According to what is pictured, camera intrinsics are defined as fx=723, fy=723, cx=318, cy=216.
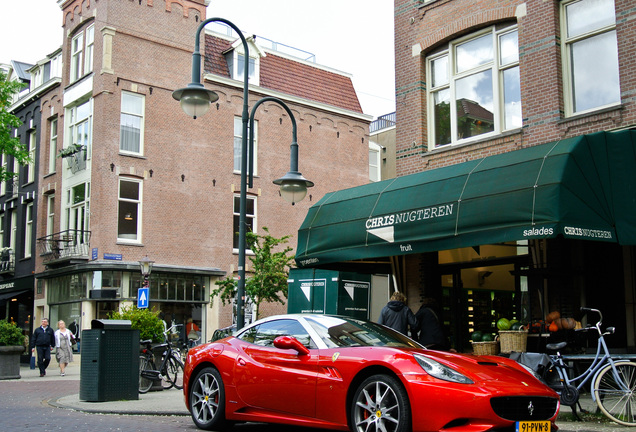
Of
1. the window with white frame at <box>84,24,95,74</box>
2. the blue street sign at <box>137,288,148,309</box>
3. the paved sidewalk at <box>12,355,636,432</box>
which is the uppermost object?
the window with white frame at <box>84,24,95,74</box>

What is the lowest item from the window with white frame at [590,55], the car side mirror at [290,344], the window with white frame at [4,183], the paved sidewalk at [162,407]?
the paved sidewalk at [162,407]

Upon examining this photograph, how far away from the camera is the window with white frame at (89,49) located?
97.5 ft

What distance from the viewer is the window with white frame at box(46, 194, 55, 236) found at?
3133 cm

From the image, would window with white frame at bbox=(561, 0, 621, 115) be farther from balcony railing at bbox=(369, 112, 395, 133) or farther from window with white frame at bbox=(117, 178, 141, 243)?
balcony railing at bbox=(369, 112, 395, 133)

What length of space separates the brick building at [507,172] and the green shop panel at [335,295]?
409 centimetres

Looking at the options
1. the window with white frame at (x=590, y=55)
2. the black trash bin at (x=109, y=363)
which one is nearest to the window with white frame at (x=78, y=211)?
the black trash bin at (x=109, y=363)

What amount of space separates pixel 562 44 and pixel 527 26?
78cm

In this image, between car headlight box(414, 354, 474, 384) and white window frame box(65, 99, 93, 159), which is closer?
car headlight box(414, 354, 474, 384)

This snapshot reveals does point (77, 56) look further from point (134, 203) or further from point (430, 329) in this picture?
point (430, 329)

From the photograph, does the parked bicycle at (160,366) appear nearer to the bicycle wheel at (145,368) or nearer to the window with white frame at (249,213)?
the bicycle wheel at (145,368)

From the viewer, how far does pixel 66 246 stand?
28.8 meters

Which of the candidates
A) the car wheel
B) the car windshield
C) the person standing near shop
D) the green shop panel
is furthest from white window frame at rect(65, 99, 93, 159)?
the car wheel

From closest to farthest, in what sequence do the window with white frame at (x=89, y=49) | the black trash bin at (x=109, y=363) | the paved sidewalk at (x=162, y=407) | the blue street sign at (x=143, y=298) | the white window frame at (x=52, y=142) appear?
the paved sidewalk at (x=162, y=407) < the black trash bin at (x=109, y=363) < the blue street sign at (x=143, y=298) < the window with white frame at (x=89, y=49) < the white window frame at (x=52, y=142)

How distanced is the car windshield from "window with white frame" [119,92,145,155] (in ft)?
71.9
